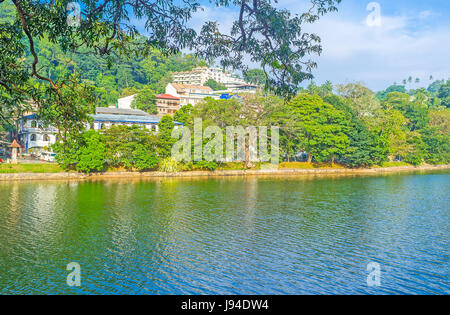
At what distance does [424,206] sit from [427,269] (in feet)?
57.2

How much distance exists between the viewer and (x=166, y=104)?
91812 millimetres

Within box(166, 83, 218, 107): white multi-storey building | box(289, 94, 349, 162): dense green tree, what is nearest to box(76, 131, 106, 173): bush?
box(289, 94, 349, 162): dense green tree

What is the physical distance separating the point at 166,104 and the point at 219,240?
240ft

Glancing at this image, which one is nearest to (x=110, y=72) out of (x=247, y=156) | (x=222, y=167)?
(x=222, y=167)

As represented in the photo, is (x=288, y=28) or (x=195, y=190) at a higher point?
(x=288, y=28)

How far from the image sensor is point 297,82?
11156 millimetres

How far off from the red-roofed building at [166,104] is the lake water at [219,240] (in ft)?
173

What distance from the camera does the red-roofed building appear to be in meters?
90.5

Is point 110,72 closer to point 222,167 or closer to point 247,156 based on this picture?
point 222,167

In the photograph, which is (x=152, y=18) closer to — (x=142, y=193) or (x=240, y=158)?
(x=142, y=193)

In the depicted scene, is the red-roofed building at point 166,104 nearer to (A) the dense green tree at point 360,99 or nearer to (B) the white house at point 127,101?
(B) the white house at point 127,101

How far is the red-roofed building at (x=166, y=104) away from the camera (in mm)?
90456
